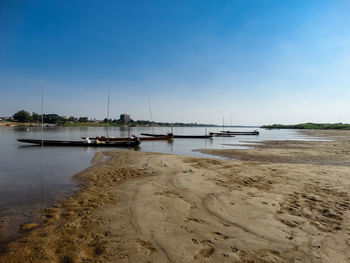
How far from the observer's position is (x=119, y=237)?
172 inches

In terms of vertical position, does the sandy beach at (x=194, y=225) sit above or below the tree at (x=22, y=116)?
below

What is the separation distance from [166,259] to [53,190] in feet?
24.8

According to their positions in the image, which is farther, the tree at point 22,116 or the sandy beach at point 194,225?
the tree at point 22,116

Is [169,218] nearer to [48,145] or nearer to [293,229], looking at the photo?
[293,229]

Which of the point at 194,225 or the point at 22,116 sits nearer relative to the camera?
the point at 194,225

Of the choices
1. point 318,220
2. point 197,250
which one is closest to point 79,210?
point 197,250

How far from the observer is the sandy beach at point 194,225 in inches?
149

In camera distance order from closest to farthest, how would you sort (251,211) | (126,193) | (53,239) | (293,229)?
(53,239), (293,229), (251,211), (126,193)

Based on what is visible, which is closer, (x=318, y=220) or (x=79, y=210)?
(x=318, y=220)

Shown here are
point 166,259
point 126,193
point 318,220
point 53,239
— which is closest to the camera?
point 166,259

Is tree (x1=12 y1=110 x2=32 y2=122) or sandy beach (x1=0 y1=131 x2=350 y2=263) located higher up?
tree (x1=12 y1=110 x2=32 y2=122)

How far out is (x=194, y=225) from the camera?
196 inches

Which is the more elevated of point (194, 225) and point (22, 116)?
point (22, 116)

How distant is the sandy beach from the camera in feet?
12.4
